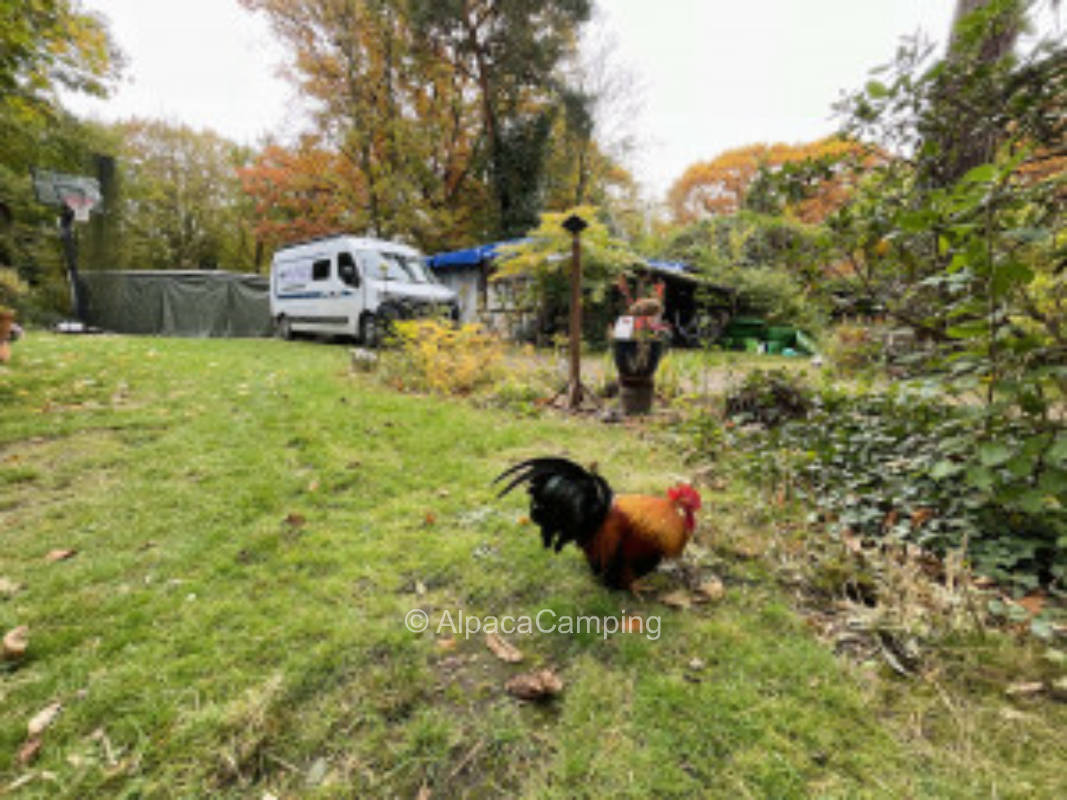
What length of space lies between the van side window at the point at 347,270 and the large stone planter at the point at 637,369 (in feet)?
23.4

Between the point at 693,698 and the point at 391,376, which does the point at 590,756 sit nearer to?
the point at 693,698

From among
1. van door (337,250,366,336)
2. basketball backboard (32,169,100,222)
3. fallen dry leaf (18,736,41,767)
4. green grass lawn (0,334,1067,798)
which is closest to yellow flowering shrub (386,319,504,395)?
green grass lawn (0,334,1067,798)

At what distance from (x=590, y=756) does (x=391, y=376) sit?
18.5ft

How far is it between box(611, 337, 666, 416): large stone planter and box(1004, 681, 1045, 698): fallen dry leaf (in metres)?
3.57

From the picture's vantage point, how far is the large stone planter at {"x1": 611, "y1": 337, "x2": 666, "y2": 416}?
183 inches

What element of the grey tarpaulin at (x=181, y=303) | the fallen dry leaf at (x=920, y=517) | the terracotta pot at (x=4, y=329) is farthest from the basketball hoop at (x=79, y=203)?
the fallen dry leaf at (x=920, y=517)

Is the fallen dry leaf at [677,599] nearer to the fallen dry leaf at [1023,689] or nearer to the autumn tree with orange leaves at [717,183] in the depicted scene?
the fallen dry leaf at [1023,689]

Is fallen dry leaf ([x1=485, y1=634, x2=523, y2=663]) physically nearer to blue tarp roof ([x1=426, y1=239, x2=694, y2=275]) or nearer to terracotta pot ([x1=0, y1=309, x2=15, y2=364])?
terracotta pot ([x1=0, y1=309, x2=15, y2=364])

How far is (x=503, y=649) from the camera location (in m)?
1.60

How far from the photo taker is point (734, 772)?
3.77ft

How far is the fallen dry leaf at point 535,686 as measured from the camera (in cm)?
138

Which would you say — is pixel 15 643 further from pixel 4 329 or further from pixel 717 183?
pixel 717 183

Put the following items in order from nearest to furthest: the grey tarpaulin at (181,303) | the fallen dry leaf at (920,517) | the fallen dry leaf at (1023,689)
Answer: the fallen dry leaf at (1023,689), the fallen dry leaf at (920,517), the grey tarpaulin at (181,303)

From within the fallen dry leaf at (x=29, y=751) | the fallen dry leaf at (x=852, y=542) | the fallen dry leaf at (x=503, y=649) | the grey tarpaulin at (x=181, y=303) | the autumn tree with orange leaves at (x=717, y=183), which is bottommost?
the fallen dry leaf at (x=503, y=649)
